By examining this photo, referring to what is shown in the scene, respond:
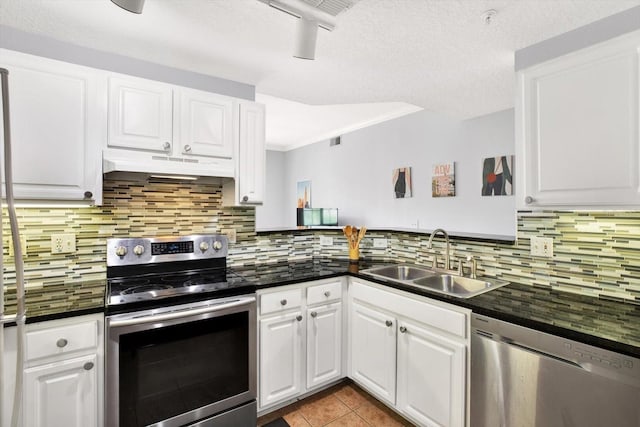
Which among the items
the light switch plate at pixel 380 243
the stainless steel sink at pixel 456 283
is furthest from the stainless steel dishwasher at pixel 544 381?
the light switch plate at pixel 380 243

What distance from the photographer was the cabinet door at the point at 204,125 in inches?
80.5

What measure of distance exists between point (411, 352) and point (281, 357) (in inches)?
32.0

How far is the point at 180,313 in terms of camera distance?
66.3 inches

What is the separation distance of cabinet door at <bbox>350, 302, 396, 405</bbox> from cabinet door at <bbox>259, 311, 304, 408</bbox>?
0.40 meters

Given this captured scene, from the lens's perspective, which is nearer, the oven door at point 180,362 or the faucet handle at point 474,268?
the oven door at point 180,362

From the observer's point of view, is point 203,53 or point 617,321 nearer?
point 617,321

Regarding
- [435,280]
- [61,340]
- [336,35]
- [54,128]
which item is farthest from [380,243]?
[54,128]

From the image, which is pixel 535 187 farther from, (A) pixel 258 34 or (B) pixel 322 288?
(A) pixel 258 34

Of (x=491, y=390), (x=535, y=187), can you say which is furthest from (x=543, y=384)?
(x=535, y=187)

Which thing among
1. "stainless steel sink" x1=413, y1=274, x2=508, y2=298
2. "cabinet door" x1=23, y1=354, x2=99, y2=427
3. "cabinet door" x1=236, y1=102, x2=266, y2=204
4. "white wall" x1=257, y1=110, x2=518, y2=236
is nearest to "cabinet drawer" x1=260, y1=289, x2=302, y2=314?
"cabinet door" x1=236, y1=102, x2=266, y2=204

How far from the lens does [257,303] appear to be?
2014mm

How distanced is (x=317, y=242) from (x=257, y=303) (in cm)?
105

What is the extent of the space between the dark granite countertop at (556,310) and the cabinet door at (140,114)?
1.03m

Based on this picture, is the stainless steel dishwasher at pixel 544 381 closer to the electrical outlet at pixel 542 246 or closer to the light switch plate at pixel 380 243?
the electrical outlet at pixel 542 246
